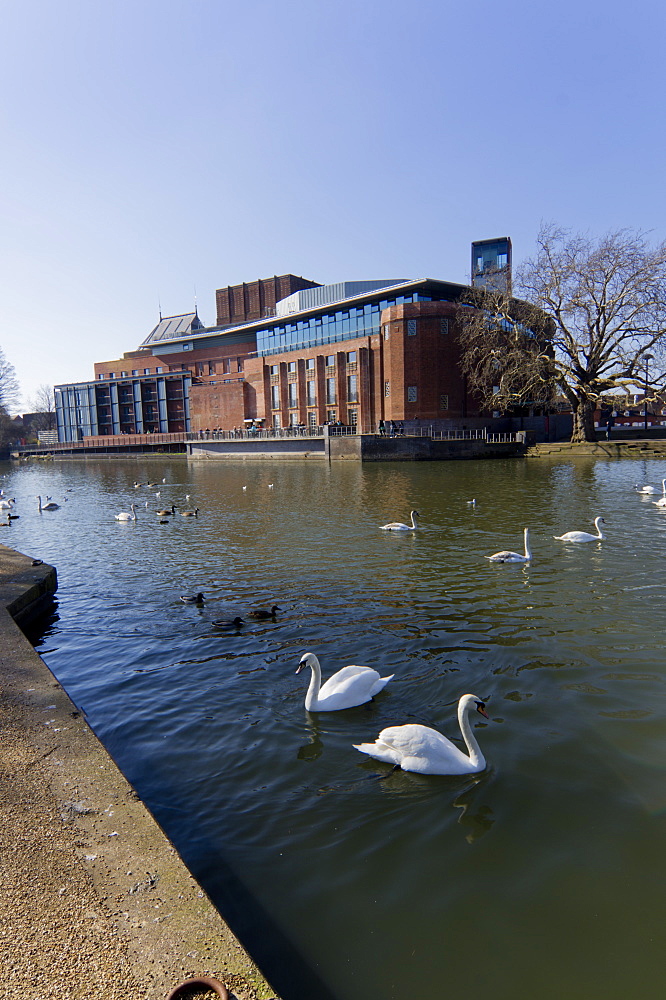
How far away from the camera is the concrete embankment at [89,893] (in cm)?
258

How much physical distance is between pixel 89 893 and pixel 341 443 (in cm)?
4654

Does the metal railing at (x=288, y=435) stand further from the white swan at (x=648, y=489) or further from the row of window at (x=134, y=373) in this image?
the white swan at (x=648, y=489)

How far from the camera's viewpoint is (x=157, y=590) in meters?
11.5

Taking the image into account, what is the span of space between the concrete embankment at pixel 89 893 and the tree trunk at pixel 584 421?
46.0 metres

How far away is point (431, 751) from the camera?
5.00 metres

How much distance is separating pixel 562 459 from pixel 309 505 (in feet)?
85.6

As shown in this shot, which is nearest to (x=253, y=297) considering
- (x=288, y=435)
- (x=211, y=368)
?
(x=211, y=368)

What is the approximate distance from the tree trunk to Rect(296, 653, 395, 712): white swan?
43347mm

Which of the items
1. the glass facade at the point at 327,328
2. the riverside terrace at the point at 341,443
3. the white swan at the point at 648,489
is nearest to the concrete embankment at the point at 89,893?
the white swan at the point at 648,489

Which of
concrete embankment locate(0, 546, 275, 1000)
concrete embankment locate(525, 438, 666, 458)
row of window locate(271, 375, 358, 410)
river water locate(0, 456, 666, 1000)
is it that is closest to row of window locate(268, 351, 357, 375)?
row of window locate(271, 375, 358, 410)

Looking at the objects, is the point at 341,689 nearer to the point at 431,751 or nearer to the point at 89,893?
the point at 431,751

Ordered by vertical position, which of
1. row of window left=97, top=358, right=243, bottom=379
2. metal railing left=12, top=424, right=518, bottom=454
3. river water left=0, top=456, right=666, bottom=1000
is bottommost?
river water left=0, top=456, right=666, bottom=1000

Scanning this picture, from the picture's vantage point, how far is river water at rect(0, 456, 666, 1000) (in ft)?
11.2

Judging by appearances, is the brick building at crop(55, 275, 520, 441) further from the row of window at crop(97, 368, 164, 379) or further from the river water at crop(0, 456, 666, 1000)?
the river water at crop(0, 456, 666, 1000)
